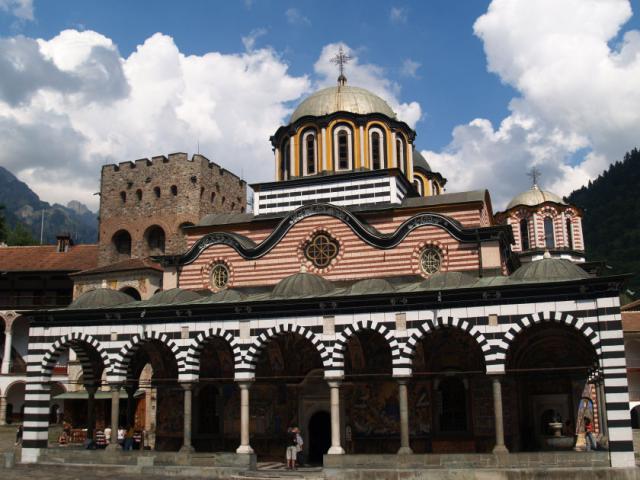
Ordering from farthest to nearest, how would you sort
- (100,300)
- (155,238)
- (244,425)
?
(155,238), (100,300), (244,425)

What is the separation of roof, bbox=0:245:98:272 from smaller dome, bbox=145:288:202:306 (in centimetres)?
2015

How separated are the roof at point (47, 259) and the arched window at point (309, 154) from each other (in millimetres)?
19397

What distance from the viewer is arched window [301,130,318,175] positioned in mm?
28359

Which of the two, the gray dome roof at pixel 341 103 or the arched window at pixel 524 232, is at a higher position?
the gray dome roof at pixel 341 103

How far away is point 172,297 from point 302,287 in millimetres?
4576

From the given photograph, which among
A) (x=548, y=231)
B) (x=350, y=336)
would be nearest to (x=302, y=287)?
(x=350, y=336)

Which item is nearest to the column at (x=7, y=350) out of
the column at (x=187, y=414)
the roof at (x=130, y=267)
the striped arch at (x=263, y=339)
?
the roof at (x=130, y=267)

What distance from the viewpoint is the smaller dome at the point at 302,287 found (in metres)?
21.8

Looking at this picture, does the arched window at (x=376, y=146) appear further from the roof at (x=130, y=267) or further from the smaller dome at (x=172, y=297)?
the roof at (x=130, y=267)

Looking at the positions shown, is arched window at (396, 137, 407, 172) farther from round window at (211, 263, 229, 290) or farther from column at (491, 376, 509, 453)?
column at (491, 376, 509, 453)

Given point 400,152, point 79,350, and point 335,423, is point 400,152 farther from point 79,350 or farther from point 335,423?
point 79,350

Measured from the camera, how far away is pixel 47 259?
4384cm

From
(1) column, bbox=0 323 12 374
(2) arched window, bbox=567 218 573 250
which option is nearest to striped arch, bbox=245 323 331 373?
(2) arched window, bbox=567 218 573 250

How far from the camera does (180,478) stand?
19875 millimetres
